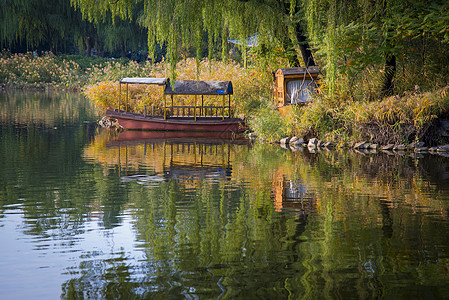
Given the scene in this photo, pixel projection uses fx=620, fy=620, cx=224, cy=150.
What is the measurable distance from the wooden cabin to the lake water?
22.8 ft

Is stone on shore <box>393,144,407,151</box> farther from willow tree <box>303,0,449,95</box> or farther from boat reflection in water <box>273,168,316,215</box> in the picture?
boat reflection in water <box>273,168,316,215</box>

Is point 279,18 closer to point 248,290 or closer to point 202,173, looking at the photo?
point 202,173

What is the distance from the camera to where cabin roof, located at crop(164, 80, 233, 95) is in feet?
89.1

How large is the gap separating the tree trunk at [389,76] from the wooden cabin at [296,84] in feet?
10.4

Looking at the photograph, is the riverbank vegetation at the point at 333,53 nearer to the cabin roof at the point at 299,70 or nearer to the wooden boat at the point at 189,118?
the cabin roof at the point at 299,70

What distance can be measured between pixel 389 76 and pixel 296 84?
415cm

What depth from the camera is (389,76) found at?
22391mm

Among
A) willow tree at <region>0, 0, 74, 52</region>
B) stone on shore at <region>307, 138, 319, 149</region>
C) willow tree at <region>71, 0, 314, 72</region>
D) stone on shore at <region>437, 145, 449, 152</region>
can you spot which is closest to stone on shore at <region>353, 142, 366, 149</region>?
stone on shore at <region>307, 138, 319, 149</region>

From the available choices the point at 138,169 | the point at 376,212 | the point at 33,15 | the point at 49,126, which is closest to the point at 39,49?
the point at 33,15

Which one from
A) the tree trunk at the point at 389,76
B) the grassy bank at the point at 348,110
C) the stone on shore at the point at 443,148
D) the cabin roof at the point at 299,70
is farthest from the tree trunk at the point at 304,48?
the stone on shore at the point at 443,148

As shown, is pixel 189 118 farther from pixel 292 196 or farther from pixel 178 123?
pixel 292 196

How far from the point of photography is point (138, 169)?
15938mm

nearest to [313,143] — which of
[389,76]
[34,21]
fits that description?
[389,76]

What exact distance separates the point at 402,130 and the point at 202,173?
850cm
